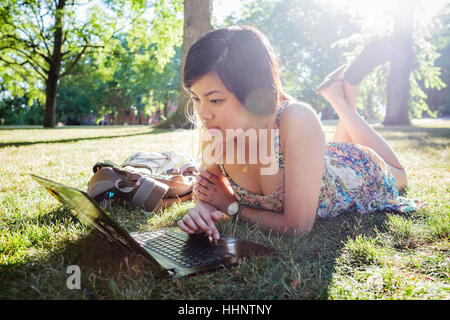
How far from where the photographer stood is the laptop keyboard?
1757 millimetres

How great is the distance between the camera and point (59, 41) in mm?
19172

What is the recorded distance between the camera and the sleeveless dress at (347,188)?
2.51 meters

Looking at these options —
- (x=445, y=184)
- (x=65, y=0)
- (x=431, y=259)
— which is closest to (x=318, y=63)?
(x=65, y=0)

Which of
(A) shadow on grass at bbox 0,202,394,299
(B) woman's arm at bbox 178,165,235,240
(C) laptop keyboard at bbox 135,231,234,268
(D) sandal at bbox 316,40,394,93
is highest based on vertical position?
(D) sandal at bbox 316,40,394,93

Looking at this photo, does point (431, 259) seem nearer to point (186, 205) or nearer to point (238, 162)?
point (238, 162)

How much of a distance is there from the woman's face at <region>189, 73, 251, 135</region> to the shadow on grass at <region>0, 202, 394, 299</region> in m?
0.76

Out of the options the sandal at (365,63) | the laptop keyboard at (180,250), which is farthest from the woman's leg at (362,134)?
the laptop keyboard at (180,250)

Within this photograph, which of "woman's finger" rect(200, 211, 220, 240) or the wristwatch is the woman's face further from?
the wristwatch

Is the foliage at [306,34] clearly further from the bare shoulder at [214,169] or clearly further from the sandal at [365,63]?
the bare shoulder at [214,169]

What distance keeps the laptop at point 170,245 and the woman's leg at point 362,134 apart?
2235 millimetres

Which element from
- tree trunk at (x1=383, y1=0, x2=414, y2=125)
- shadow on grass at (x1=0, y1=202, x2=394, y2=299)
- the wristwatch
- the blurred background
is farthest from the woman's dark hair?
tree trunk at (x1=383, y1=0, x2=414, y2=125)

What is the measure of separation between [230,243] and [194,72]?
1.00 metres

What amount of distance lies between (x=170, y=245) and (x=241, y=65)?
1.08 metres

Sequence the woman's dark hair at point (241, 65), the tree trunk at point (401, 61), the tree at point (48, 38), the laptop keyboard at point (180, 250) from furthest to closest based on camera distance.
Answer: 1. the tree at point (48, 38)
2. the tree trunk at point (401, 61)
3. the woman's dark hair at point (241, 65)
4. the laptop keyboard at point (180, 250)
